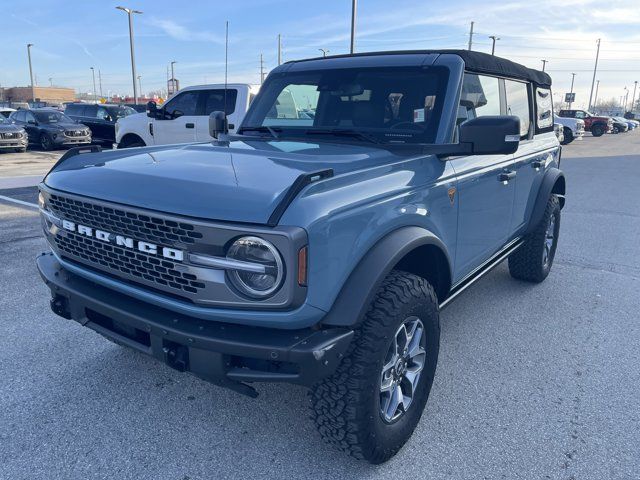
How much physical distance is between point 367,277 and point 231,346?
2.03ft

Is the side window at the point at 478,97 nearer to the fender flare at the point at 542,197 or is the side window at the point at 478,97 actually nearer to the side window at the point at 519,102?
the side window at the point at 519,102

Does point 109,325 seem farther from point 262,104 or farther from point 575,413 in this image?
point 575,413

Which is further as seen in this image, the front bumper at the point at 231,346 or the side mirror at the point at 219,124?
the side mirror at the point at 219,124

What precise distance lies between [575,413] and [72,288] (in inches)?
109

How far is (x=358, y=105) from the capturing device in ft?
10.9

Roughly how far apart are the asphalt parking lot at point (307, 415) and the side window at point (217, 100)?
5.34m

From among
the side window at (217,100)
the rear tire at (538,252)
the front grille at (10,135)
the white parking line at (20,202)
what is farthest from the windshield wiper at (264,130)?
the front grille at (10,135)

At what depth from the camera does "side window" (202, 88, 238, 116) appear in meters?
8.95

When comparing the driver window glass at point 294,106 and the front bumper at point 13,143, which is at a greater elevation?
the driver window glass at point 294,106

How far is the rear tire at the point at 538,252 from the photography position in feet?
15.3

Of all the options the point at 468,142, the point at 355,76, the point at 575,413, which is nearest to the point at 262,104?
the point at 355,76

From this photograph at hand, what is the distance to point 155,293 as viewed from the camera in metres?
2.24

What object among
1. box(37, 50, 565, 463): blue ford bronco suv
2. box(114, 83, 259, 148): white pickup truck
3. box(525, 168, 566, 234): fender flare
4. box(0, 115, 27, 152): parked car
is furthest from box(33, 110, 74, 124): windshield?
box(525, 168, 566, 234): fender flare

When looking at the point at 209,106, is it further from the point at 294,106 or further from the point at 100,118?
the point at 100,118
